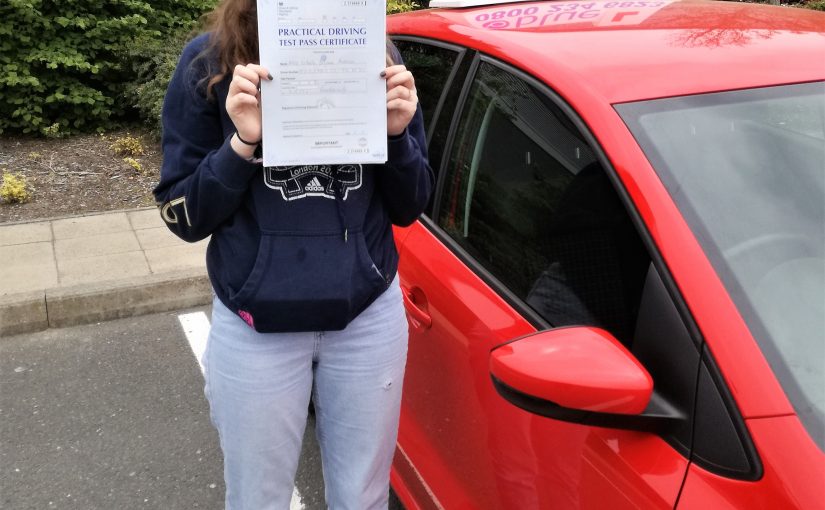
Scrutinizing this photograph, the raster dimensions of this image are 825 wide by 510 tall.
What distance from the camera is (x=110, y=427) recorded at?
3346 mm

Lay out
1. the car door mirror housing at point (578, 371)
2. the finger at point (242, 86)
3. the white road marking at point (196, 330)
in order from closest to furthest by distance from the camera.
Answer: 1. the car door mirror housing at point (578, 371)
2. the finger at point (242, 86)
3. the white road marking at point (196, 330)

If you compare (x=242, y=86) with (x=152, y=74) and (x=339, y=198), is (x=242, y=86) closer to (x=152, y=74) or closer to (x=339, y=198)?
(x=339, y=198)

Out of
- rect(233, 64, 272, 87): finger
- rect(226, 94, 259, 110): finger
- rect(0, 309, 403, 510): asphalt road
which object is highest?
rect(233, 64, 272, 87): finger

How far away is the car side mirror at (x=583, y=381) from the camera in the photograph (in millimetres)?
1307

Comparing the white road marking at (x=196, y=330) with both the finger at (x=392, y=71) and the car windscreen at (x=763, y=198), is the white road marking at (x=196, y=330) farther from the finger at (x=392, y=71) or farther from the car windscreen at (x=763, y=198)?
the car windscreen at (x=763, y=198)

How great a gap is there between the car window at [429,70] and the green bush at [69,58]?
5.22 metres

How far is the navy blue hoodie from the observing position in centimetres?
160

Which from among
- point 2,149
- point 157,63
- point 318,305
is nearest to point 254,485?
point 318,305

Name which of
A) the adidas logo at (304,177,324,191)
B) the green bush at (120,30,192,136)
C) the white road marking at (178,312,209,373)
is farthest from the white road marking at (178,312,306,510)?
the green bush at (120,30,192,136)

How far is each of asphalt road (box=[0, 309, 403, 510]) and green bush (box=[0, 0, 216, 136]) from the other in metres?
3.60

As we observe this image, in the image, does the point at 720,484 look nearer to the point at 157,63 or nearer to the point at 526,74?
the point at 526,74

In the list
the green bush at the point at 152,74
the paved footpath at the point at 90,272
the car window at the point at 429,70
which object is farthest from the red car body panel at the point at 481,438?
the green bush at the point at 152,74

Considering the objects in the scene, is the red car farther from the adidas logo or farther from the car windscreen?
the adidas logo

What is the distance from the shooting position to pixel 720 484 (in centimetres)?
126
